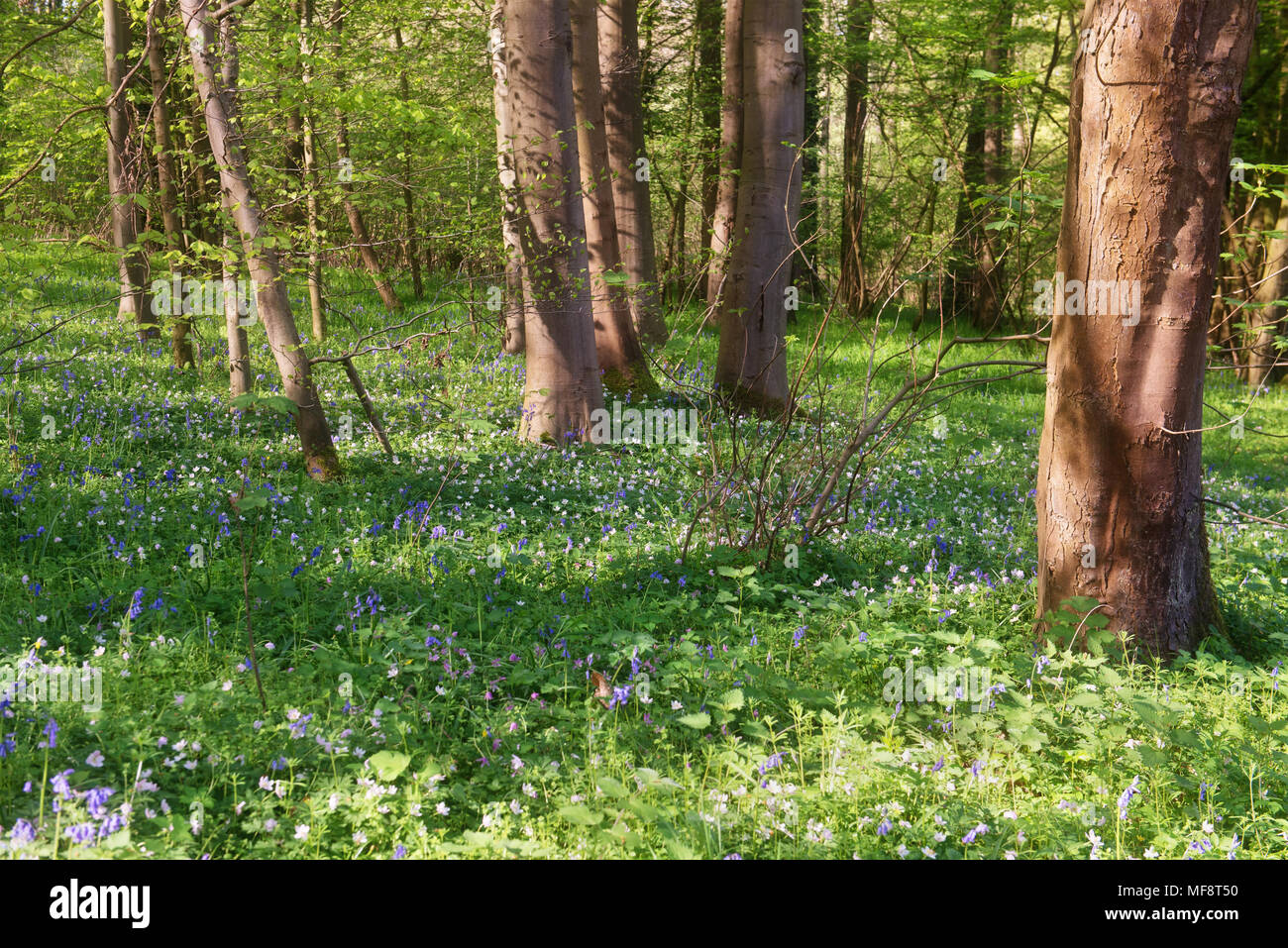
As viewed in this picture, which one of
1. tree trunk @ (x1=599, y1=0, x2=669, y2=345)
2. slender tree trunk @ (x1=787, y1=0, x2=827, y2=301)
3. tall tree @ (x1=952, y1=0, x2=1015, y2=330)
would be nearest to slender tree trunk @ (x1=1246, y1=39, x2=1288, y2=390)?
tall tree @ (x1=952, y1=0, x2=1015, y2=330)

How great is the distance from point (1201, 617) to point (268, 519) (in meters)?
5.37

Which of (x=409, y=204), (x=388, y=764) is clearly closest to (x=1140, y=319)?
(x=388, y=764)

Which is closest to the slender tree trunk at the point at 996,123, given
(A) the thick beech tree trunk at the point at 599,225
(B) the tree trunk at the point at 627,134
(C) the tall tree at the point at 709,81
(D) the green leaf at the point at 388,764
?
(C) the tall tree at the point at 709,81

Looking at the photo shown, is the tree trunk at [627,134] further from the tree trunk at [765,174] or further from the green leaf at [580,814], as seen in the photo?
the green leaf at [580,814]

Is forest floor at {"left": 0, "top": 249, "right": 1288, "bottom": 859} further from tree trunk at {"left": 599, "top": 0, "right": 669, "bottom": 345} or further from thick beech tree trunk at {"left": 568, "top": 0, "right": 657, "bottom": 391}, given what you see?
tree trunk at {"left": 599, "top": 0, "right": 669, "bottom": 345}

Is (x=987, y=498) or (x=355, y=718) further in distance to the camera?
(x=987, y=498)

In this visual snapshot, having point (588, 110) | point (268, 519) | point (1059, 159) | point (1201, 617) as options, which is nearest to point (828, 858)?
point (1201, 617)

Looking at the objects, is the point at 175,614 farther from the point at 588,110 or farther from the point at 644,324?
the point at 644,324

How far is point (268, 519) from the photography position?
18.1 feet

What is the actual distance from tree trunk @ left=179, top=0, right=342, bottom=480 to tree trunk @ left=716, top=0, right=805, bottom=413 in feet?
14.0

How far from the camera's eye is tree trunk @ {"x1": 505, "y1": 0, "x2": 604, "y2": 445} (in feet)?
25.0

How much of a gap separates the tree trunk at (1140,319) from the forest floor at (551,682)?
444 millimetres

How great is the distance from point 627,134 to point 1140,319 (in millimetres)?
8910

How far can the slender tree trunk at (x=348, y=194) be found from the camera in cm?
654
